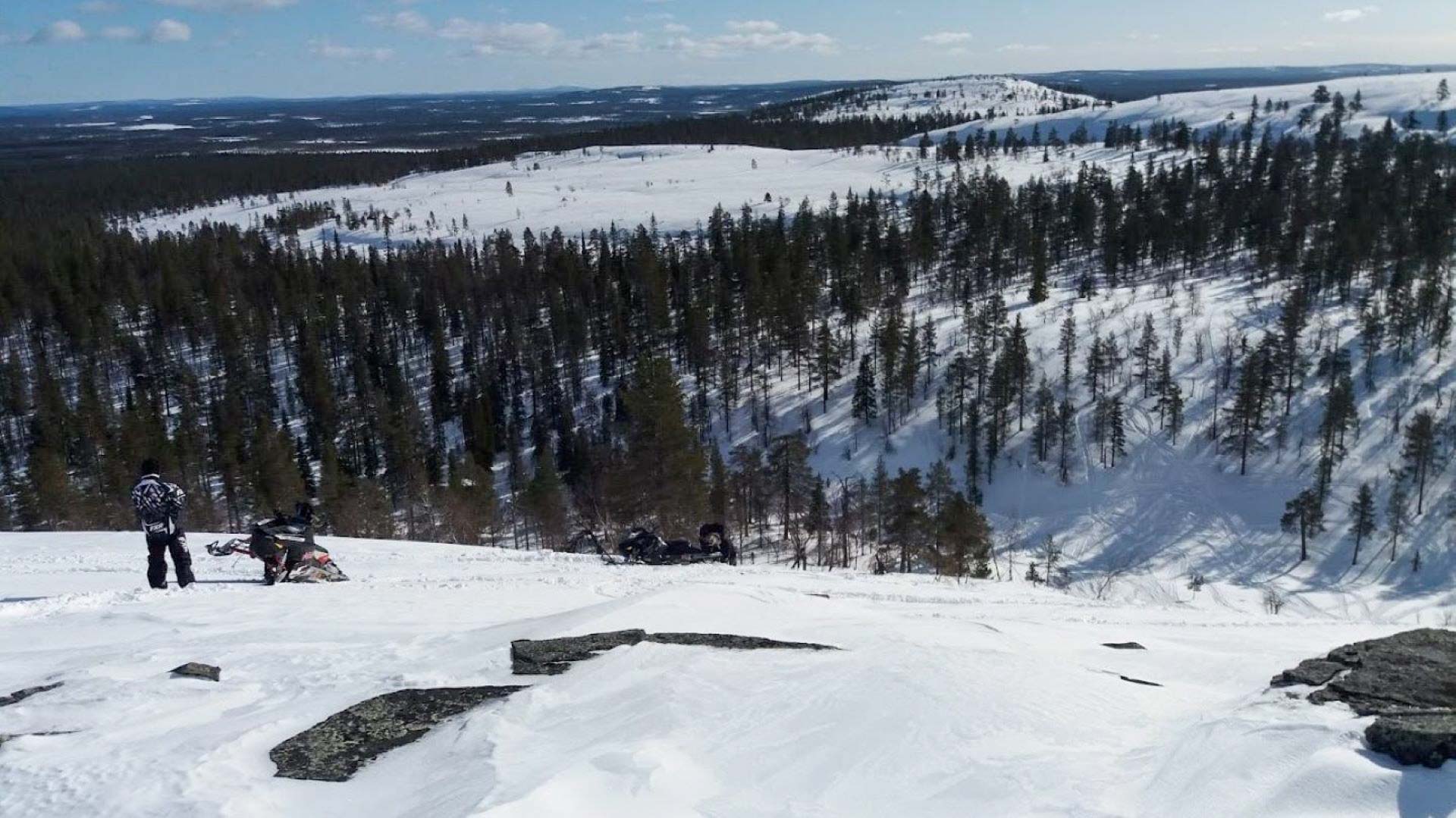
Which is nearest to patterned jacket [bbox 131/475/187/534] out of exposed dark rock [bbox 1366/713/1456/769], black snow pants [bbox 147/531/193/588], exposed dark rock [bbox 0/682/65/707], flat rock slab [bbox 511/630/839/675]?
black snow pants [bbox 147/531/193/588]

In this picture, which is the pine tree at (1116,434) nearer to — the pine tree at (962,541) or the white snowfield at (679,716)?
the pine tree at (962,541)

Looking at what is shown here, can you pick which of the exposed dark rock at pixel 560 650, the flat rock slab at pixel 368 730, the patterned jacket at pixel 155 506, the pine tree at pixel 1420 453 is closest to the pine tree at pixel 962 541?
the pine tree at pixel 1420 453

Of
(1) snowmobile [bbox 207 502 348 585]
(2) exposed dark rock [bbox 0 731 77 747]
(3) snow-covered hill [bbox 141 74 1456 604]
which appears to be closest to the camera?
(2) exposed dark rock [bbox 0 731 77 747]

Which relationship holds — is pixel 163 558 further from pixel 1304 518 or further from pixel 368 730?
pixel 1304 518

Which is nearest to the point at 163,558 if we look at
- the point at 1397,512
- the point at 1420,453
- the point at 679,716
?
the point at 679,716

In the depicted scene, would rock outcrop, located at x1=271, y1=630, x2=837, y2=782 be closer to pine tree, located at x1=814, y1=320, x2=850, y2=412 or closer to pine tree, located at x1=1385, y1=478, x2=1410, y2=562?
pine tree, located at x1=1385, y1=478, x2=1410, y2=562

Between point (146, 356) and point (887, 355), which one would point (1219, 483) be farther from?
point (146, 356)
